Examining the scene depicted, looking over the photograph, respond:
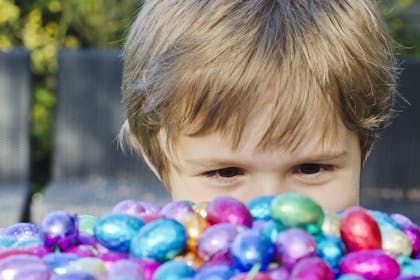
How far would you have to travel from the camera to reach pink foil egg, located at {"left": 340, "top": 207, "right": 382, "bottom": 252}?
1.14m

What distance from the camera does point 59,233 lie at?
1211 millimetres

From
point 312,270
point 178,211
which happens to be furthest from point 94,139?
point 312,270

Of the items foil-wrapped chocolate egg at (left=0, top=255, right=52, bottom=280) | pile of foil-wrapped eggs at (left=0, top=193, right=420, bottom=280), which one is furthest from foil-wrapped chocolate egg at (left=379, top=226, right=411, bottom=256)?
foil-wrapped chocolate egg at (left=0, top=255, right=52, bottom=280)

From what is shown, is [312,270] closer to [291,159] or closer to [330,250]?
[330,250]

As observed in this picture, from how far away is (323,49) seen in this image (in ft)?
6.35

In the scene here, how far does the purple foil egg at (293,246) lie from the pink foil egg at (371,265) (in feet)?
0.16

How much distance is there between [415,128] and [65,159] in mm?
2256

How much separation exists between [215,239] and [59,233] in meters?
0.23

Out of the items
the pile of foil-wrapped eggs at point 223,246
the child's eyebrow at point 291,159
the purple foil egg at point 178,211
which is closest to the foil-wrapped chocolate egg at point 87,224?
the pile of foil-wrapped eggs at point 223,246

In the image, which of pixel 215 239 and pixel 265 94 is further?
pixel 265 94

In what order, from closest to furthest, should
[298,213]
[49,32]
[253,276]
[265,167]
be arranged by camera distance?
1. [253,276]
2. [298,213]
3. [265,167]
4. [49,32]

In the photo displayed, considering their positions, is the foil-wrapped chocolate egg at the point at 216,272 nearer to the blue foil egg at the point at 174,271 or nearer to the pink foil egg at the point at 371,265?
the blue foil egg at the point at 174,271

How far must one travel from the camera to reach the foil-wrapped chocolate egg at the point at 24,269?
1.08m

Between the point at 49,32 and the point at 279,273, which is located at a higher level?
the point at 49,32
